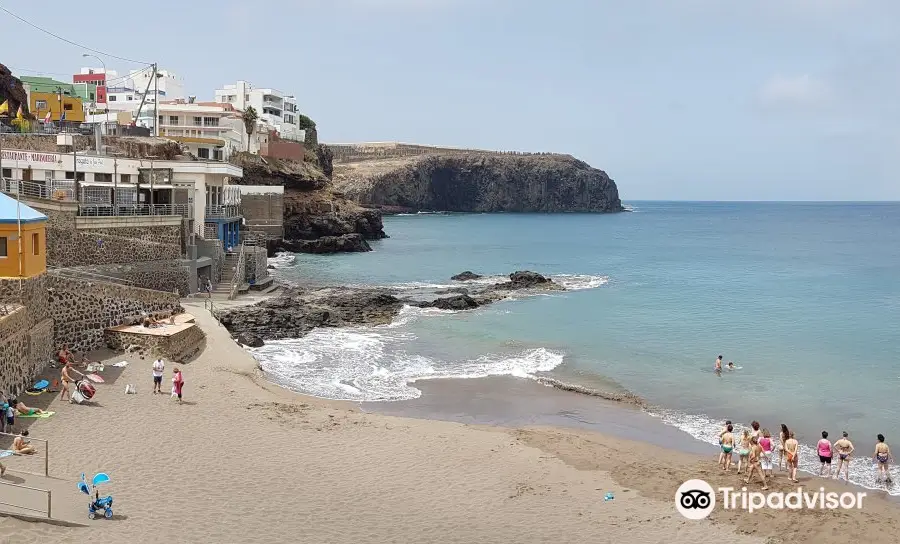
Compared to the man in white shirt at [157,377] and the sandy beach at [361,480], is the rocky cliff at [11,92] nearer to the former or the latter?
the man in white shirt at [157,377]

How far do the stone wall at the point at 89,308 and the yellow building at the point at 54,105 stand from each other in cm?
4875

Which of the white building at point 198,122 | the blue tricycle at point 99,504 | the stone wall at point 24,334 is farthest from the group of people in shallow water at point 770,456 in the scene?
the white building at point 198,122

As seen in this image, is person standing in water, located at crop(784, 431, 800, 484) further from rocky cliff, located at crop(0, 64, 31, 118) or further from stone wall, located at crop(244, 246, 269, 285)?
rocky cliff, located at crop(0, 64, 31, 118)

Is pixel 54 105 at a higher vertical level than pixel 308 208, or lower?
higher

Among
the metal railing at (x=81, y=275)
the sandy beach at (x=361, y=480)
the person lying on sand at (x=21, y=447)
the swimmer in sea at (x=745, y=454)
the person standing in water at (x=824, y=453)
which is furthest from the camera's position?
the metal railing at (x=81, y=275)

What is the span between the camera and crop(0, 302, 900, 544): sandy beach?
1237cm

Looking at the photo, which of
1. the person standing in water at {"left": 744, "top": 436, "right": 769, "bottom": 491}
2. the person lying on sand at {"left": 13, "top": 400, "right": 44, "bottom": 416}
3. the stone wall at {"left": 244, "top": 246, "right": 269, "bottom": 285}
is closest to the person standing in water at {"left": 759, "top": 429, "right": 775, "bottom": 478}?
the person standing in water at {"left": 744, "top": 436, "right": 769, "bottom": 491}

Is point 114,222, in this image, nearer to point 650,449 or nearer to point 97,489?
point 97,489

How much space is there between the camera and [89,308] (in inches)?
869

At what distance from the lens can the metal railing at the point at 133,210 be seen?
96.2 ft

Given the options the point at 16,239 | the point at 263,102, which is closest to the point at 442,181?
the point at 263,102

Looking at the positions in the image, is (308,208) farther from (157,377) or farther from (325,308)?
(157,377)

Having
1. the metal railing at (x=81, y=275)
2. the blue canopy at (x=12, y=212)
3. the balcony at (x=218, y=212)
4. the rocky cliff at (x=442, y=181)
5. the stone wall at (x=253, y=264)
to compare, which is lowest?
the stone wall at (x=253, y=264)

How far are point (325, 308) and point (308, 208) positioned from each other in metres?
45.9
